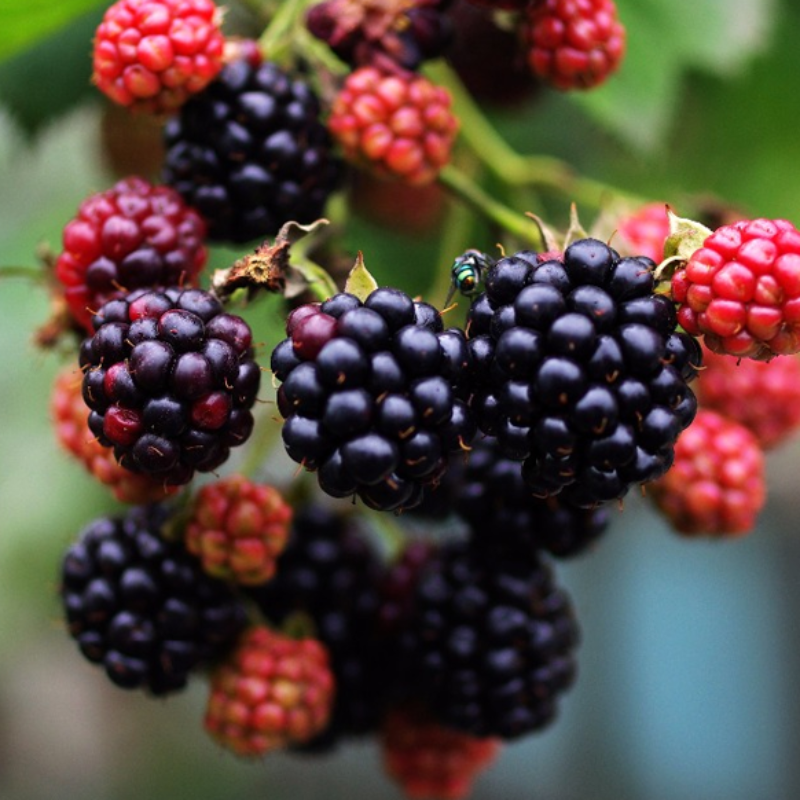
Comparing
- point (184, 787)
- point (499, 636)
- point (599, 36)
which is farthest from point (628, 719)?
point (599, 36)

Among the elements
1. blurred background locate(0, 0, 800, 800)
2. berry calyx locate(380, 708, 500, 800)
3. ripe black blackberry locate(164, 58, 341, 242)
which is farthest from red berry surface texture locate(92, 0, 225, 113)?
berry calyx locate(380, 708, 500, 800)

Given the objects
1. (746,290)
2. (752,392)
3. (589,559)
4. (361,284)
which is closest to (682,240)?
(746,290)

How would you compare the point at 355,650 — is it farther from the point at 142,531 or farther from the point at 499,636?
the point at 142,531

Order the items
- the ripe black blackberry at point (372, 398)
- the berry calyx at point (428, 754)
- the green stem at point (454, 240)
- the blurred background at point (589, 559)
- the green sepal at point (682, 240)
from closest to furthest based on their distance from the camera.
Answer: the ripe black blackberry at point (372, 398) → the green sepal at point (682, 240) → the berry calyx at point (428, 754) → the green stem at point (454, 240) → the blurred background at point (589, 559)

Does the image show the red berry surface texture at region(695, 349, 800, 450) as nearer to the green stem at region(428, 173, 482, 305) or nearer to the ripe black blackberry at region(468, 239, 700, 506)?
the green stem at region(428, 173, 482, 305)

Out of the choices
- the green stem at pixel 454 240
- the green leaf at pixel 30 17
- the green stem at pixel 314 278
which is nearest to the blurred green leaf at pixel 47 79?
the green leaf at pixel 30 17

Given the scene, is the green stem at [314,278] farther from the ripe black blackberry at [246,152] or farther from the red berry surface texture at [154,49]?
the red berry surface texture at [154,49]
